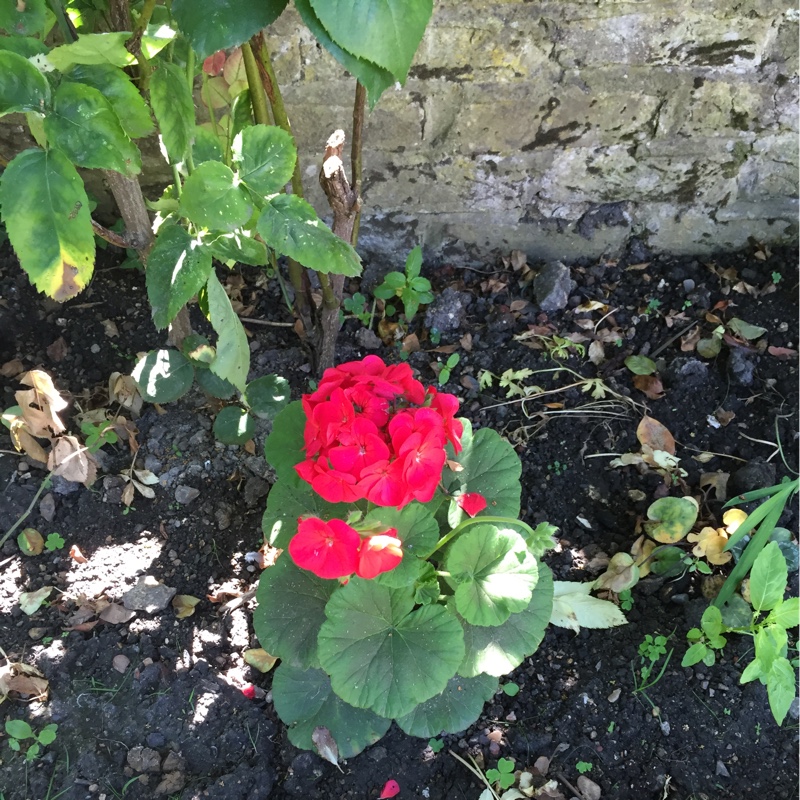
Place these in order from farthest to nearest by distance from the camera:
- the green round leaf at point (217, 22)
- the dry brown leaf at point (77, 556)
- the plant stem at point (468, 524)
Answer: the dry brown leaf at point (77, 556) → the plant stem at point (468, 524) → the green round leaf at point (217, 22)

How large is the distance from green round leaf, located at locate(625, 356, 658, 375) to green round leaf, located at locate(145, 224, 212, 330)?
1.40 meters

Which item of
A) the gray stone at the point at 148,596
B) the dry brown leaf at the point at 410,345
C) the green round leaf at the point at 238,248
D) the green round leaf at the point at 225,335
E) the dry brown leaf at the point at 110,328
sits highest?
the green round leaf at the point at 238,248

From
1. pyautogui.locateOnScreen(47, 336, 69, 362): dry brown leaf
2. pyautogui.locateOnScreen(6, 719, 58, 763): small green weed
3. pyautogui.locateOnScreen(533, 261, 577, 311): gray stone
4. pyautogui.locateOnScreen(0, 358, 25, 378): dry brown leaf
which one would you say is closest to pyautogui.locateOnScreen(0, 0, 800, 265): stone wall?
pyautogui.locateOnScreen(533, 261, 577, 311): gray stone

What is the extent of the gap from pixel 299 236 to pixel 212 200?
0.55ft

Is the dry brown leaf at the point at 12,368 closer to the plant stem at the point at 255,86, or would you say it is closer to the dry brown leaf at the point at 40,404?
the dry brown leaf at the point at 40,404

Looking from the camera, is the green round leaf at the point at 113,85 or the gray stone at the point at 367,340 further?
the gray stone at the point at 367,340

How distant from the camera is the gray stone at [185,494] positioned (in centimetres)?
194

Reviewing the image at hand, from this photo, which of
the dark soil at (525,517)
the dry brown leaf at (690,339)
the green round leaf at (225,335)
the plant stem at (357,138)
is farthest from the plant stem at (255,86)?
the dry brown leaf at (690,339)

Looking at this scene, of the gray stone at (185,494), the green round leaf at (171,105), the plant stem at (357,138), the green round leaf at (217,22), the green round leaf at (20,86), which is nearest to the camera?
the green round leaf at (20,86)

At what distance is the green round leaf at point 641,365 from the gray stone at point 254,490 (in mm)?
1184

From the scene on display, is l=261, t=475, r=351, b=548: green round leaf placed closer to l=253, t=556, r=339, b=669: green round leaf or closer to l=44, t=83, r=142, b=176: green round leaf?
l=253, t=556, r=339, b=669: green round leaf

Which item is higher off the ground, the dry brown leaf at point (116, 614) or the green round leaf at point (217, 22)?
the green round leaf at point (217, 22)


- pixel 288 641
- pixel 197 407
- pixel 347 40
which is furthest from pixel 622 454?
pixel 347 40

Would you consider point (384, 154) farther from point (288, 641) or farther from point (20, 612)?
point (20, 612)
